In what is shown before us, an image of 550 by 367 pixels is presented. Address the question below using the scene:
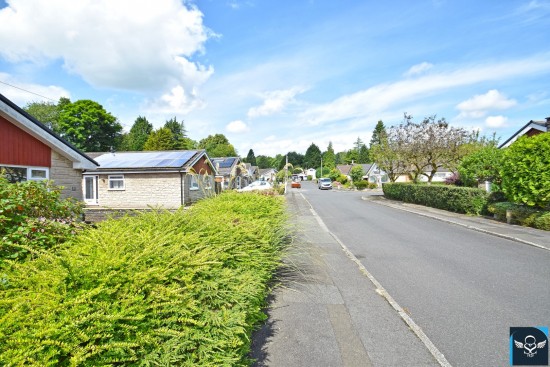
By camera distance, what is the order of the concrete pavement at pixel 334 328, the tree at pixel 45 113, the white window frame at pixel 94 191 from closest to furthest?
the concrete pavement at pixel 334 328
the white window frame at pixel 94 191
the tree at pixel 45 113

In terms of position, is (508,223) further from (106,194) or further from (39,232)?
(106,194)

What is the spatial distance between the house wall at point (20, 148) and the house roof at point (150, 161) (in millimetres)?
10036

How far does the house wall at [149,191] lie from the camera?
2064cm

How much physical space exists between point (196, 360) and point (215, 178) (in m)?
26.1

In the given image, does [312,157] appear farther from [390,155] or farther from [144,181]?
[144,181]

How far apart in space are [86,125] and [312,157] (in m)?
A: 88.6

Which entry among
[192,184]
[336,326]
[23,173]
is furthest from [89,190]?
[336,326]

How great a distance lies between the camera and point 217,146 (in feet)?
237

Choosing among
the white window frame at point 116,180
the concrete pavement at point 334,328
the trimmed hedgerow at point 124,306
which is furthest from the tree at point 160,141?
the trimmed hedgerow at point 124,306

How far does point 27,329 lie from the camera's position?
5.86ft

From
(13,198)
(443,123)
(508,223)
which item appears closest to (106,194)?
(13,198)

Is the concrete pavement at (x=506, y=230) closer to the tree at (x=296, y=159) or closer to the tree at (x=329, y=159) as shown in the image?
the tree at (x=329, y=159)

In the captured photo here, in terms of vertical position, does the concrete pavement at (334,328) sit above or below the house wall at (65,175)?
below

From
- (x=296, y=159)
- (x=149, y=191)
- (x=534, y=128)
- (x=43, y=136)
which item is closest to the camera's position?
(x=43, y=136)
